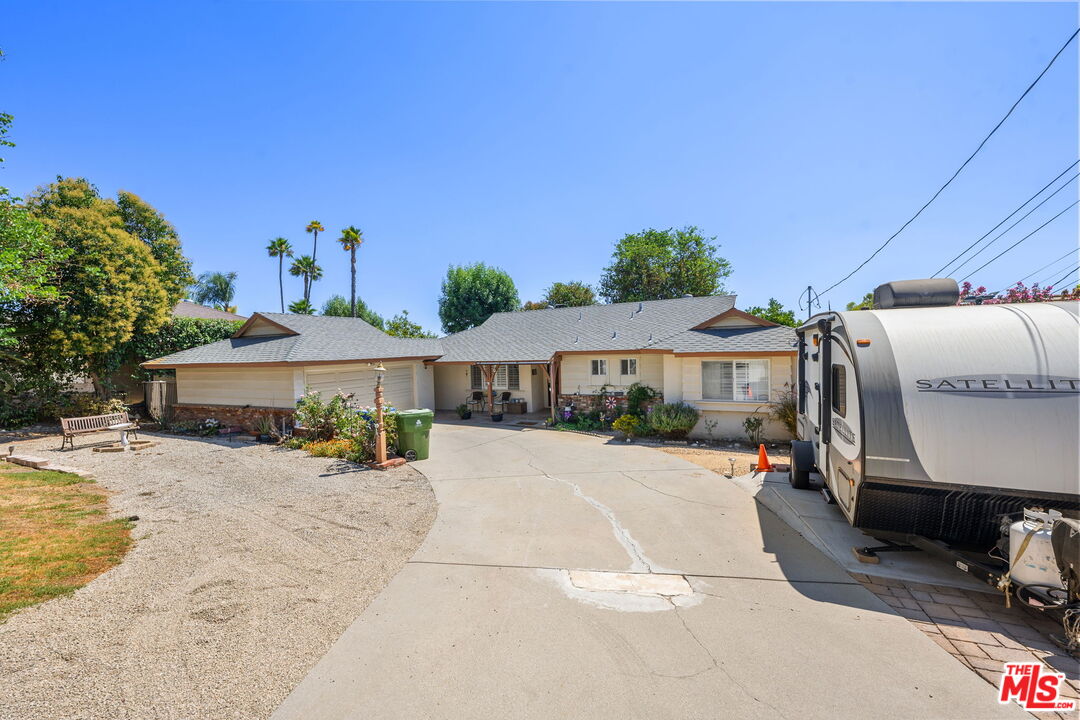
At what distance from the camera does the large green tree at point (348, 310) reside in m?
43.5

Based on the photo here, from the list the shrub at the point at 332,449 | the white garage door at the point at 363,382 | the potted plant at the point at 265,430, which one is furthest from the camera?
the white garage door at the point at 363,382

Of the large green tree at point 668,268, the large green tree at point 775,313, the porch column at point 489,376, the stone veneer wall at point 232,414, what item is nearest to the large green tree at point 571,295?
the large green tree at point 668,268

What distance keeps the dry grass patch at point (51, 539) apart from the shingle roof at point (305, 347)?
6.29 m

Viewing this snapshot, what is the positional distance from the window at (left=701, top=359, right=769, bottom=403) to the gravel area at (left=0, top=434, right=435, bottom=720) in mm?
9267

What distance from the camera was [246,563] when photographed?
210 inches

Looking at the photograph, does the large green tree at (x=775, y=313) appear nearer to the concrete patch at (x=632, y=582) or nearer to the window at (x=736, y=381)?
the window at (x=736, y=381)

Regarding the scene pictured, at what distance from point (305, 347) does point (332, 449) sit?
18.1 feet

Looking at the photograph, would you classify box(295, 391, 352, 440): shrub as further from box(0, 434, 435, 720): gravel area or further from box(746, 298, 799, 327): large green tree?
box(746, 298, 799, 327): large green tree

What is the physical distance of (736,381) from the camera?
13312 millimetres

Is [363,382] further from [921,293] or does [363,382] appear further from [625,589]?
[921,293]

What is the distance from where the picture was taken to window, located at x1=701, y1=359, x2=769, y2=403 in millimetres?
13016

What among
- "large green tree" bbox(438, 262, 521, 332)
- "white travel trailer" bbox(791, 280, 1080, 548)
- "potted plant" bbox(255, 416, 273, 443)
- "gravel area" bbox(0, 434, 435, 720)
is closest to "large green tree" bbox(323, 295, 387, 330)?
"large green tree" bbox(438, 262, 521, 332)

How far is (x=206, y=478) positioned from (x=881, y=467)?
38.6ft

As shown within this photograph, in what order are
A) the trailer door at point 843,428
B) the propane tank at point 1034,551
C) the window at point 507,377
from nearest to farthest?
1. the propane tank at point 1034,551
2. the trailer door at point 843,428
3. the window at point 507,377
